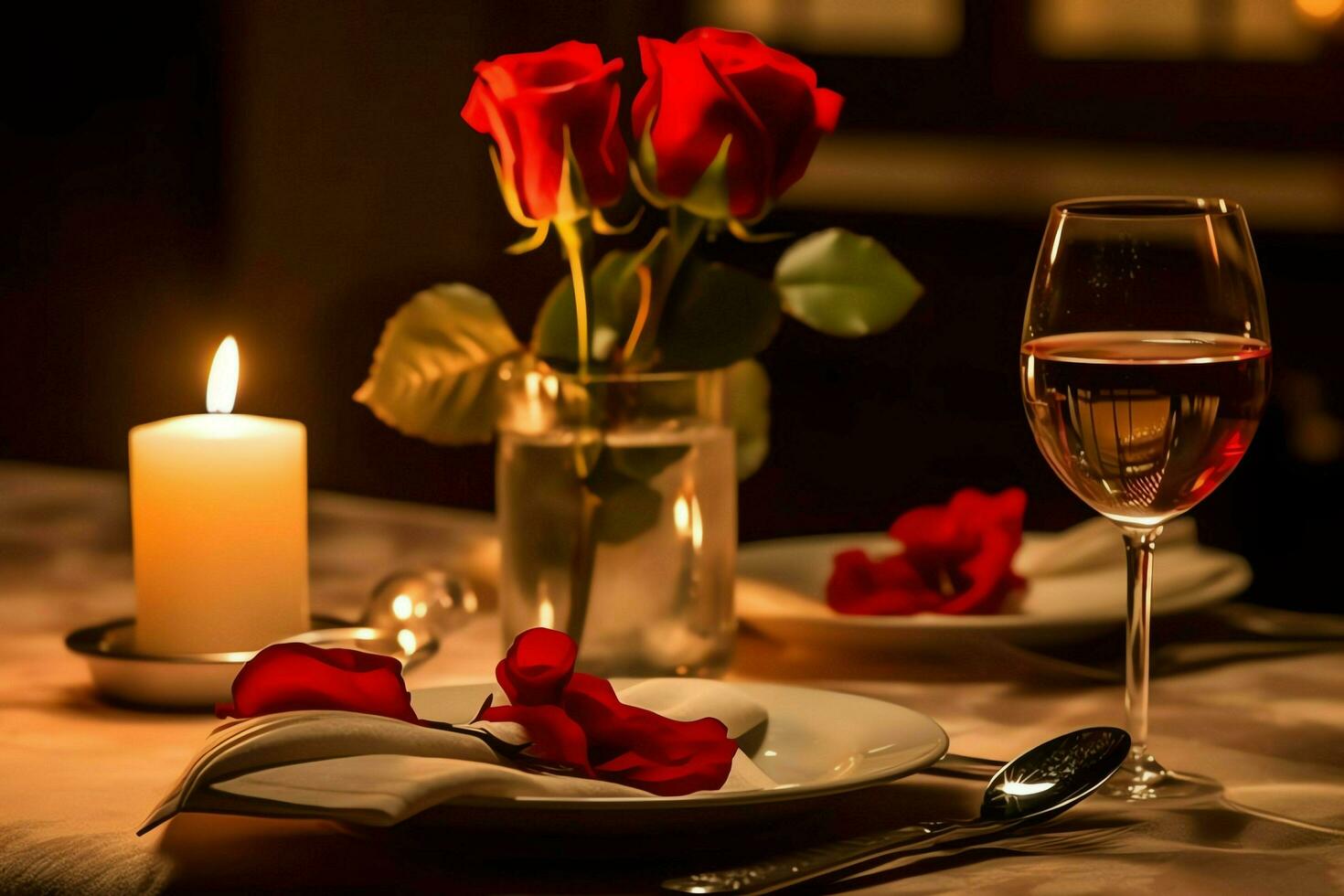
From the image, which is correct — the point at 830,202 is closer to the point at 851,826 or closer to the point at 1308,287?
the point at 1308,287

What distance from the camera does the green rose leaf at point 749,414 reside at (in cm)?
94

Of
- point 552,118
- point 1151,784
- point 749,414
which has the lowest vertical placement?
point 1151,784

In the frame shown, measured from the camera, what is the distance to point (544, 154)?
75 centimetres

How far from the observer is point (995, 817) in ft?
1.89

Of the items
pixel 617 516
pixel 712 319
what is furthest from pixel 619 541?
pixel 712 319

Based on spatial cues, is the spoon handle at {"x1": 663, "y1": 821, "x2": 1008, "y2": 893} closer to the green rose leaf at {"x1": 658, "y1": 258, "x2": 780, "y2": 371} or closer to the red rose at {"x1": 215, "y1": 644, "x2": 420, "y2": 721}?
the red rose at {"x1": 215, "y1": 644, "x2": 420, "y2": 721}

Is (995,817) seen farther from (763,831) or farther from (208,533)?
(208,533)

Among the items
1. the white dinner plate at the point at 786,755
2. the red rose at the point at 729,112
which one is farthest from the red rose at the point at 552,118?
the white dinner plate at the point at 786,755

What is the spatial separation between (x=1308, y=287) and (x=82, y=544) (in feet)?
7.52

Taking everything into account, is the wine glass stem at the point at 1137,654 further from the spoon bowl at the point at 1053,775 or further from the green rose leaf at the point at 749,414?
the green rose leaf at the point at 749,414

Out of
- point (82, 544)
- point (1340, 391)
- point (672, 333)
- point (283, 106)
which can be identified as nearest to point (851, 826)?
point (672, 333)

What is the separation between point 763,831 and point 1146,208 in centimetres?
28

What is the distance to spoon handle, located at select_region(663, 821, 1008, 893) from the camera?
0.49m

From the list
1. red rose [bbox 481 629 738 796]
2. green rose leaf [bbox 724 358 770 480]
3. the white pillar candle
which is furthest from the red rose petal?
green rose leaf [bbox 724 358 770 480]
